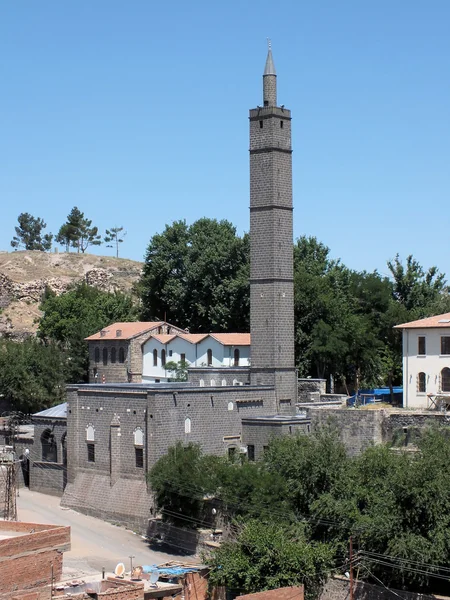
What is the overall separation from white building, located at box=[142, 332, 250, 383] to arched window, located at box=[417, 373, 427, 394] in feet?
51.4

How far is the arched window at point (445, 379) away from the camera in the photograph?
46531 millimetres

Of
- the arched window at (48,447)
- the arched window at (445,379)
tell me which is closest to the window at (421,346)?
the arched window at (445,379)

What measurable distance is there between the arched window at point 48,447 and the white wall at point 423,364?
1636 cm

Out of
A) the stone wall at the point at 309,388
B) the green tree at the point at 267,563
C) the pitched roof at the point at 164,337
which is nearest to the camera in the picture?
the green tree at the point at 267,563

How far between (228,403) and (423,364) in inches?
335

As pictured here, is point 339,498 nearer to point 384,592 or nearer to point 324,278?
point 384,592

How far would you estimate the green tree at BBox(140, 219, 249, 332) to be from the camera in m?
70.8

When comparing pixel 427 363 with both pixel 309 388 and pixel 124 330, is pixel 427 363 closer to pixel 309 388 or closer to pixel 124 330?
pixel 309 388

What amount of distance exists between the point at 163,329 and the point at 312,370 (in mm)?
10508

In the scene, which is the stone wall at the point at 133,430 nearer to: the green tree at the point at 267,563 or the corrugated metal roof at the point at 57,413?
the corrugated metal roof at the point at 57,413

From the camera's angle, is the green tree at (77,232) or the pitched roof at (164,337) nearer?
the pitched roof at (164,337)

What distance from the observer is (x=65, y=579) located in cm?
3759

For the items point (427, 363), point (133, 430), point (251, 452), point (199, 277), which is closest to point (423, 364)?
point (427, 363)

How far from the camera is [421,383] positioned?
4756cm
